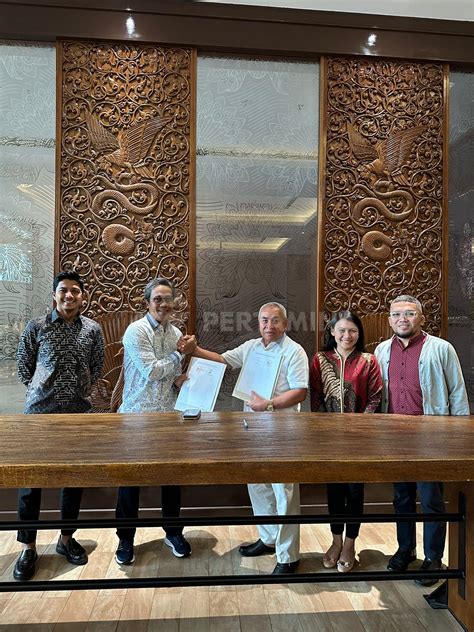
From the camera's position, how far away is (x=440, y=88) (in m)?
3.61

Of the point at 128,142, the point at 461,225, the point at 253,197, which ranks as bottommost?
the point at 461,225

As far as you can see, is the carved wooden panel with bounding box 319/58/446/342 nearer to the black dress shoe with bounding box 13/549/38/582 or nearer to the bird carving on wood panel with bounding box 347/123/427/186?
the bird carving on wood panel with bounding box 347/123/427/186

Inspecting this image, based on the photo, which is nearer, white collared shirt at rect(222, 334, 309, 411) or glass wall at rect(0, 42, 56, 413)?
white collared shirt at rect(222, 334, 309, 411)

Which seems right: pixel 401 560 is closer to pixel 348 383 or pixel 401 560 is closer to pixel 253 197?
pixel 348 383

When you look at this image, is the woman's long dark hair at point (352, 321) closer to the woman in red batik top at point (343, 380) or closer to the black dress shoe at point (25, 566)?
the woman in red batik top at point (343, 380)

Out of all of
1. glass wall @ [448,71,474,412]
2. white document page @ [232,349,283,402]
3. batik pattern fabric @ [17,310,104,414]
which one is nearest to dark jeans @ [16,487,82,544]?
batik pattern fabric @ [17,310,104,414]

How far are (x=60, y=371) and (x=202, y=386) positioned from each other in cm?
78

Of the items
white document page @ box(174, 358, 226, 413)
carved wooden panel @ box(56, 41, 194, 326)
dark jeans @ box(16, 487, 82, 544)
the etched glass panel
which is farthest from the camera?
the etched glass panel

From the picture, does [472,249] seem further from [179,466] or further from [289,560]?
[179,466]

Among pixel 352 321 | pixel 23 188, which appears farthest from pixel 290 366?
pixel 23 188

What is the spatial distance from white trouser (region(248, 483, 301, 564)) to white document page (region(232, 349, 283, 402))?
0.50 meters

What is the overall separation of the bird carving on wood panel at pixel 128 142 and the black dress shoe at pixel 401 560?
2.81 metres

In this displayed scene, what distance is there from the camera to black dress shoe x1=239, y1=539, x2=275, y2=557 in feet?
8.82

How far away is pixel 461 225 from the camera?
11.9 ft
